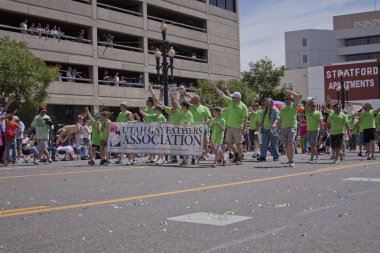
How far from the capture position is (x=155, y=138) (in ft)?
55.7

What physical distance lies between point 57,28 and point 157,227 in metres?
39.6

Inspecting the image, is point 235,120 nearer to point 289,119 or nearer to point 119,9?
point 289,119

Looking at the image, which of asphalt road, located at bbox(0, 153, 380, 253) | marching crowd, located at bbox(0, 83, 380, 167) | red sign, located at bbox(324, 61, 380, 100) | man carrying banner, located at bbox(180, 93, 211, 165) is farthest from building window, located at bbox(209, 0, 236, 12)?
asphalt road, located at bbox(0, 153, 380, 253)

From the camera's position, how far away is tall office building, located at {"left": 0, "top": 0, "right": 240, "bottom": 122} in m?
Answer: 41.0

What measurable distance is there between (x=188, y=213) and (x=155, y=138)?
9.89 meters

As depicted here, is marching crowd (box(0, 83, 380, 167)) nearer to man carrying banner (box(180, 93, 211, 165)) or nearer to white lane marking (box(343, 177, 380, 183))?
man carrying banner (box(180, 93, 211, 165))

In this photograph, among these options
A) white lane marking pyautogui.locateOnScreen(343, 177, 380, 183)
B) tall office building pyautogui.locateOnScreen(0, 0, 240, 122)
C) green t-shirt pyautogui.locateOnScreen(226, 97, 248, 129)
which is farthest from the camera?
tall office building pyautogui.locateOnScreen(0, 0, 240, 122)

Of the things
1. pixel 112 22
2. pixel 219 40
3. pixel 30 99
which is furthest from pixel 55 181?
pixel 219 40

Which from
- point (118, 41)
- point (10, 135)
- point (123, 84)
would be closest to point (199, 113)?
point (10, 135)

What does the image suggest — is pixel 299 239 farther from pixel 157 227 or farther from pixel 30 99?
pixel 30 99

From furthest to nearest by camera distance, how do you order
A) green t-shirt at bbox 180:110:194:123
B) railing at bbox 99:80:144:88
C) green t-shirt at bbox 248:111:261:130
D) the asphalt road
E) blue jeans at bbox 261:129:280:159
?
railing at bbox 99:80:144:88, green t-shirt at bbox 248:111:261:130, blue jeans at bbox 261:129:280:159, green t-shirt at bbox 180:110:194:123, the asphalt road

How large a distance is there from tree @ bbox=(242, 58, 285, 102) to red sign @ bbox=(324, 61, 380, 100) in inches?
603

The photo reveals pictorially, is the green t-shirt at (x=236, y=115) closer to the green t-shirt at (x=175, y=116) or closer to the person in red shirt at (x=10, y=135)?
the green t-shirt at (x=175, y=116)

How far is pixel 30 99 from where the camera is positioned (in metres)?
32.5
